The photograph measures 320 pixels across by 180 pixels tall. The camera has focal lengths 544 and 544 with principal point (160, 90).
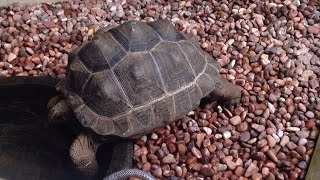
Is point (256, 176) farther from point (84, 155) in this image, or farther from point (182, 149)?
point (84, 155)

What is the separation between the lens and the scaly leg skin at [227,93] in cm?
290

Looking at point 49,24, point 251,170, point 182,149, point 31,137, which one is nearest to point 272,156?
point 251,170

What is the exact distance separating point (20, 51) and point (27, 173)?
0.88m

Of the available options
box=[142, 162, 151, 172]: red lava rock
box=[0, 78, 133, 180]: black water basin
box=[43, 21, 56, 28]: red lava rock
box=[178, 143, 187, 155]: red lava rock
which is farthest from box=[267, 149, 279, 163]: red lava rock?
box=[43, 21, 56, 28]: red lava rock

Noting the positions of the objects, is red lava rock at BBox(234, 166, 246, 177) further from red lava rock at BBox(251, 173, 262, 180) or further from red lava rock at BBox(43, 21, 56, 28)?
red lava rock at BBox(43, 21, 56, 28)

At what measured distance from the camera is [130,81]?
2574 millimetres

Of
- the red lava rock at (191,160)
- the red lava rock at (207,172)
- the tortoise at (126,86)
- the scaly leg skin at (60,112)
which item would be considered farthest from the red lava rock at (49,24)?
the red lava rock at (207,172)

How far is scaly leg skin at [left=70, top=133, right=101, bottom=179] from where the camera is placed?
264 centimetres

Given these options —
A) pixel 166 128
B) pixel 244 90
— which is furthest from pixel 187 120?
pixel 244 90

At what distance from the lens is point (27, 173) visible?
294cm

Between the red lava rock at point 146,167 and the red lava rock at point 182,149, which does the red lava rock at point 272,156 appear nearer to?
the red lava rock at point 182,149

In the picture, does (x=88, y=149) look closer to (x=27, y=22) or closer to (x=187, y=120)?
(x=187, y=120)

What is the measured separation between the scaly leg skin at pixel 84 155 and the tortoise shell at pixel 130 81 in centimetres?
14

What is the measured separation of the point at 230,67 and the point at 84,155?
3.51ft
